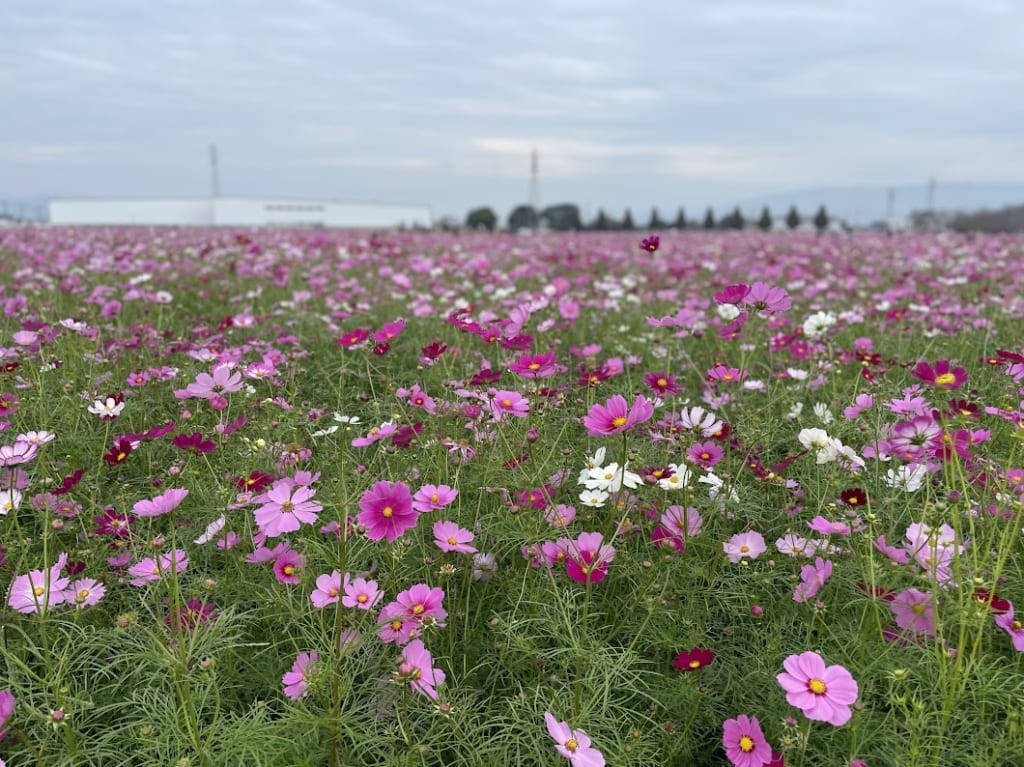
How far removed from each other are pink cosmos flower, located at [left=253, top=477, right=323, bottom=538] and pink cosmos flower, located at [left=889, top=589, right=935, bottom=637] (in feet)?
3.15

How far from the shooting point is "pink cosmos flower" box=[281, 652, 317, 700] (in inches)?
43.9

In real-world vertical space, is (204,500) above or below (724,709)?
above

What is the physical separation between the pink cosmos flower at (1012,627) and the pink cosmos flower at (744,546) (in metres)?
0.39

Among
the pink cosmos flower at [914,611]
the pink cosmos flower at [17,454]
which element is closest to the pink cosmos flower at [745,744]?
the pink cosmos flower at [914,611]

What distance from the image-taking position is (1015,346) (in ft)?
→ 9.19

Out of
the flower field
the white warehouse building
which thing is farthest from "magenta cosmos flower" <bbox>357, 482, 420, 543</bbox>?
the white warehouse building

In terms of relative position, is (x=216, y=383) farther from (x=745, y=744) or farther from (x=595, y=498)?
(x=745, y=744)

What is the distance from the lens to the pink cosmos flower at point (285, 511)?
47.8 inches

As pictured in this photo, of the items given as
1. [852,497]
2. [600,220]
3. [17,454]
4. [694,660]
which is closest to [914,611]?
[852,497]

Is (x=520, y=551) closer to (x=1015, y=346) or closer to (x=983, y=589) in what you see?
(x=983, y=589)

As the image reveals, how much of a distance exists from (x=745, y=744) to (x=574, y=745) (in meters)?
0.25

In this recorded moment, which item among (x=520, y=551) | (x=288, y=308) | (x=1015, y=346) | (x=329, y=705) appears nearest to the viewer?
(x=329, y=705)

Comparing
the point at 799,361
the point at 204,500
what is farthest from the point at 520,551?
the point at 799,361

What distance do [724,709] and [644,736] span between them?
18 cm
